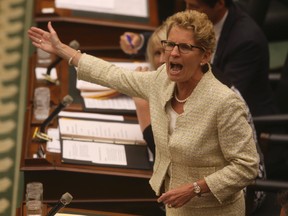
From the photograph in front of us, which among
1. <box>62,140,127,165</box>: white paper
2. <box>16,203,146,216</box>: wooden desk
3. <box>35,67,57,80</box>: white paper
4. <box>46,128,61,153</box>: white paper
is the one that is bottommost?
<box>16,203,146,216</box>: wooden desk

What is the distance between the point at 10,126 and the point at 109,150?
143 centimetres

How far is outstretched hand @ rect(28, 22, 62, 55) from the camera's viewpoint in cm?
329

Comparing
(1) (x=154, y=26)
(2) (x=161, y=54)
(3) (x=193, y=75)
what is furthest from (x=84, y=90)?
(3) (x=193, y=75)

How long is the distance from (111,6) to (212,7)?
109cm

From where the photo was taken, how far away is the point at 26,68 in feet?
18.6

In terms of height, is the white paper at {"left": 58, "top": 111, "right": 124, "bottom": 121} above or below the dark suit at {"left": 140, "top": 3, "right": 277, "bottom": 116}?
below

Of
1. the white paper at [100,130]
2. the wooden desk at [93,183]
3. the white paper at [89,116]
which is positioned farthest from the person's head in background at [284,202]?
the white paper at [89,116]

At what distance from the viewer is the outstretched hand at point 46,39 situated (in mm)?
3289

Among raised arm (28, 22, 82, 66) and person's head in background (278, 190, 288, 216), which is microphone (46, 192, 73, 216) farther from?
person's head in background (278, 190, 288, 216)

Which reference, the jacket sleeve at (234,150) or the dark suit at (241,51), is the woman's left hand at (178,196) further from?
the dark suit at (241,51)

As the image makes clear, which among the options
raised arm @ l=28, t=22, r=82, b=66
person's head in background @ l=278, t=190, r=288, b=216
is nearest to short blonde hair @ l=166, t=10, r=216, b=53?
raised arm @ l=28, t=22, r=82, b=66

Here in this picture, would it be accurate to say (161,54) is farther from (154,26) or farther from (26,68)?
(26,68)

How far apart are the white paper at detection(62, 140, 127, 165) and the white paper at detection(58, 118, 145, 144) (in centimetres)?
5

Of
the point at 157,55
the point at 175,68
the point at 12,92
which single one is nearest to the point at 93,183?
the point at 157,55
